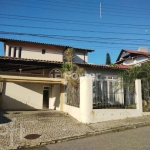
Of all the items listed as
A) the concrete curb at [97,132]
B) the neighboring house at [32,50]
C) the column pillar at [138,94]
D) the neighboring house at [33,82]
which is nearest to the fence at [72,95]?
the neighboring house at [33,82]

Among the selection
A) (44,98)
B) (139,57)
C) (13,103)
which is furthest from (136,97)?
(139,57)

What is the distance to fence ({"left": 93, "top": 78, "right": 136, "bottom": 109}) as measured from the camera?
1034 centimetres

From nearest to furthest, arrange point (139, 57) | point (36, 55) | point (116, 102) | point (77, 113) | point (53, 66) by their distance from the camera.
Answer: point (77, 113), point (116, 102), point (53, 66), point (36, 55), point (139, 57)

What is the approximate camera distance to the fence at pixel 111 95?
33.9 ft

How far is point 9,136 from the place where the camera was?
272 inches

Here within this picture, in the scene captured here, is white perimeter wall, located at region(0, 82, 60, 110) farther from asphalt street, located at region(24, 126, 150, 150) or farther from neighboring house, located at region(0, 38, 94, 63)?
asphalt street, located at region(24, 126, 150, 150)

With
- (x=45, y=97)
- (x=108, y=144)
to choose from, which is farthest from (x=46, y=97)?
(x=108, y=144)

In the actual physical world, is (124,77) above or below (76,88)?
above

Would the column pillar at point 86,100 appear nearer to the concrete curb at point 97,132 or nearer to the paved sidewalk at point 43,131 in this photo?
the paved sidewalk at point 43,131

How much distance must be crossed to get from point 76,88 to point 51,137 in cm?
428

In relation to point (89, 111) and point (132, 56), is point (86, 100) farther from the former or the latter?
point (132, 56)

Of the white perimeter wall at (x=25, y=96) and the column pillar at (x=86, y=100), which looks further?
the white perimeter wall at (x=25, y=96)

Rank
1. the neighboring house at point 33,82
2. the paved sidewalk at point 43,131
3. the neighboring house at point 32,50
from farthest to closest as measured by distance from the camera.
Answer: the neighboring house at point 32,50 < the neighboring house at point 33,82 < the paved sidewalk at point 43,131

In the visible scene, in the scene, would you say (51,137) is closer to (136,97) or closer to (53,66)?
(136,97)
